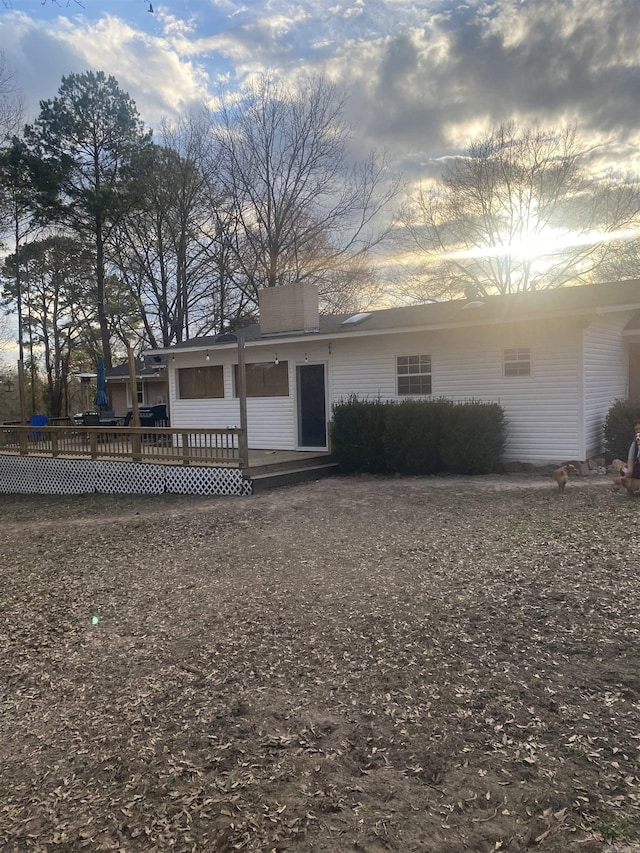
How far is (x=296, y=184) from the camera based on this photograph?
78.9 ft

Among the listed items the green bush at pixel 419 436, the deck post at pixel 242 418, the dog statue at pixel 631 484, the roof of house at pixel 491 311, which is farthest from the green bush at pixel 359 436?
the dog statue at pixel 631 484

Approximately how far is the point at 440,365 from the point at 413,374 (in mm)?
628

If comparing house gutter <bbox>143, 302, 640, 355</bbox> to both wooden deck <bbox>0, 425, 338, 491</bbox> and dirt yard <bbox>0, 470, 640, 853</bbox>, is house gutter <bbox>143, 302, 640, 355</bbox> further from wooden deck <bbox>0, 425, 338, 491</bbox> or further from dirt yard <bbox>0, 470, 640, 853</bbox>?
dirt yard <bbox>0, 470, 640, 853</bbox>

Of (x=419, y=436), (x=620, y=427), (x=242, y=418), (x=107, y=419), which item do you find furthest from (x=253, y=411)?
(x=620, y=427)

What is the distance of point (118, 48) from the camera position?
21.4ft

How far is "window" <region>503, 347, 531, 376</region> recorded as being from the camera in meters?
10.8

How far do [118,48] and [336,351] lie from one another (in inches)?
293

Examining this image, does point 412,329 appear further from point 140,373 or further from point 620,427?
point 140,373

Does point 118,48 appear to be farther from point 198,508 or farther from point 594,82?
point 594,82

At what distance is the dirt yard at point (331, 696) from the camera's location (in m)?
2.19

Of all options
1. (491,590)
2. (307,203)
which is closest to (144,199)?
(307,203)

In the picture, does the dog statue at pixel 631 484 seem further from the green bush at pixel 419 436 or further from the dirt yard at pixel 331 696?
the green bush at pixel 419 436

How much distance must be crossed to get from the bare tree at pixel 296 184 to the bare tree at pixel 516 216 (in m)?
2.28

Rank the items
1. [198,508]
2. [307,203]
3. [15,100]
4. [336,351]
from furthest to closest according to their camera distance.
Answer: [307,203] → [15,100] → [336,351] → [198,508]
